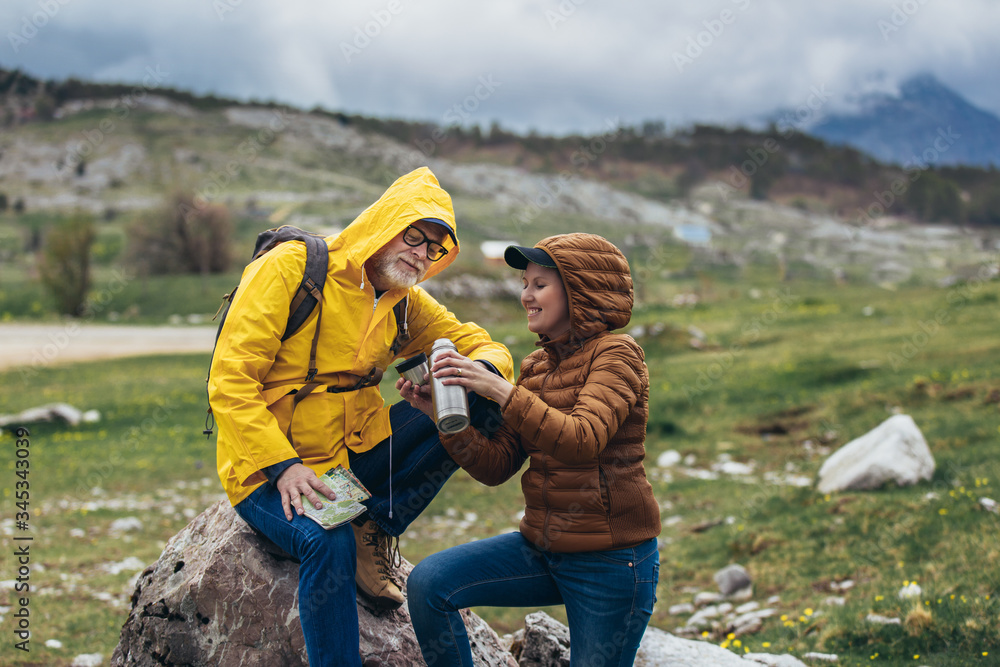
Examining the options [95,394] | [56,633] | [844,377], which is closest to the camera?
[56,633]

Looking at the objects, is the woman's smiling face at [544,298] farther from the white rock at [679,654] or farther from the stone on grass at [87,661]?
the stone on grass at [87,661]

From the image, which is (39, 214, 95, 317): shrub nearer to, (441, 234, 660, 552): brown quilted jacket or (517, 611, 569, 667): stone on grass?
(517, 611, 569, 667): stone on grass

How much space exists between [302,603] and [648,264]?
1990 inches

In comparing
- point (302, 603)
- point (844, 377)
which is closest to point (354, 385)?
point (302, 603)

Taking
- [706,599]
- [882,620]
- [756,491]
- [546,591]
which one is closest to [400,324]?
[546,591]

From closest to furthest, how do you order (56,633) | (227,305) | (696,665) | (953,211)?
1. (227,305)
2. (696,665)
3. (56,633)
4. (953,211)

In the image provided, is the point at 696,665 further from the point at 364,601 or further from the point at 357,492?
the point at 357,492

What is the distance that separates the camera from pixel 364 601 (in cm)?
414

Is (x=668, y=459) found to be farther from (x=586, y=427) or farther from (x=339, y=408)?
(x=586, y=427)

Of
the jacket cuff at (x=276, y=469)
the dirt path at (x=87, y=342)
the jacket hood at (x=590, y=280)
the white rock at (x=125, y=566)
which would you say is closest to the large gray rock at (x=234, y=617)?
the jacket cuff at (x=276, y=469)

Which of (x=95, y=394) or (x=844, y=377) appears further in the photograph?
(x=95, y=394)

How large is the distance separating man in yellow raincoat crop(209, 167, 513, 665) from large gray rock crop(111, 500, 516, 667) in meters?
0.26

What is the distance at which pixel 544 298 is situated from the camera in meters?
3.66

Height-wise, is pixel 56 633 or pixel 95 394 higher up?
pixel 56 633
